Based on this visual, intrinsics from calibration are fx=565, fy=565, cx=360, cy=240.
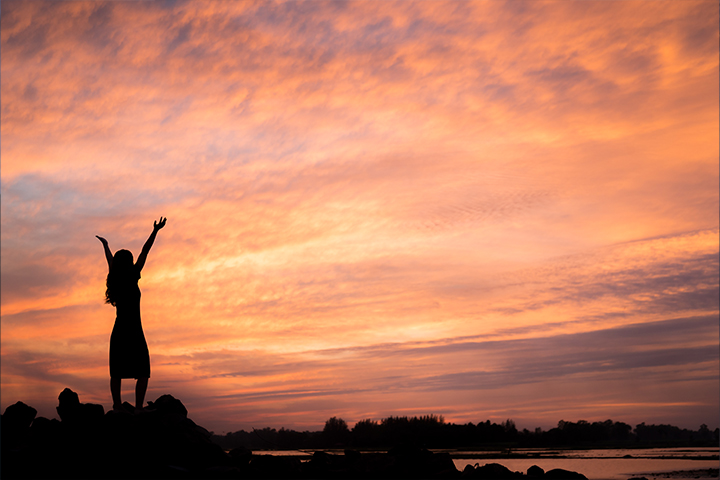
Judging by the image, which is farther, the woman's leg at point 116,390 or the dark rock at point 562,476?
the dark rock at point 562,476

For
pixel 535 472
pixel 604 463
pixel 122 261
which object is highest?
pixel 122 261

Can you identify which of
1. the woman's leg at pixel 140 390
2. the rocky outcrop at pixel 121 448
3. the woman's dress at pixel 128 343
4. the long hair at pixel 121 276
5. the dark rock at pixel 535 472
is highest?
the long hair at pixel 121 276

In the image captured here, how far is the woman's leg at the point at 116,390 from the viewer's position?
1352 centimetres

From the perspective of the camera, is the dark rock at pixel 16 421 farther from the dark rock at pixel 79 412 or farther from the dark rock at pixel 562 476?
the dark rock at pixel 562 476

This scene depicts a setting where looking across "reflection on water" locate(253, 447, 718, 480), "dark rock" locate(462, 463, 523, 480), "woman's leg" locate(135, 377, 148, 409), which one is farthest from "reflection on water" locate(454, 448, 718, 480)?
"woman's leg" locate(135, 377, 148, 409)

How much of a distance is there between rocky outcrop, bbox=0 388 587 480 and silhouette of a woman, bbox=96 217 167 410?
3.89ft

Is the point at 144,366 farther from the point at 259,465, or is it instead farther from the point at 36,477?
the point at 259,465

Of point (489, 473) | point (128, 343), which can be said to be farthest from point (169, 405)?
point (489, 473)

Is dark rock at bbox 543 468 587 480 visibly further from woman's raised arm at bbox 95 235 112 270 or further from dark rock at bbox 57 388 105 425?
woman's raised arm at bbox 95 235 112 270

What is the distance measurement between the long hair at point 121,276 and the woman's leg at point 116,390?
1.90 m

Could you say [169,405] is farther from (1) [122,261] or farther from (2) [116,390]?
(1) [122,261]

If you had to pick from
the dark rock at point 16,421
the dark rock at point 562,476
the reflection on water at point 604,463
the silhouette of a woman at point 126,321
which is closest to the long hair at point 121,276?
the silhouette of a woman at point 126,321

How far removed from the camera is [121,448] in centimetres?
1345

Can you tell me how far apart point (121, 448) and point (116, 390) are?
53.5 inches
